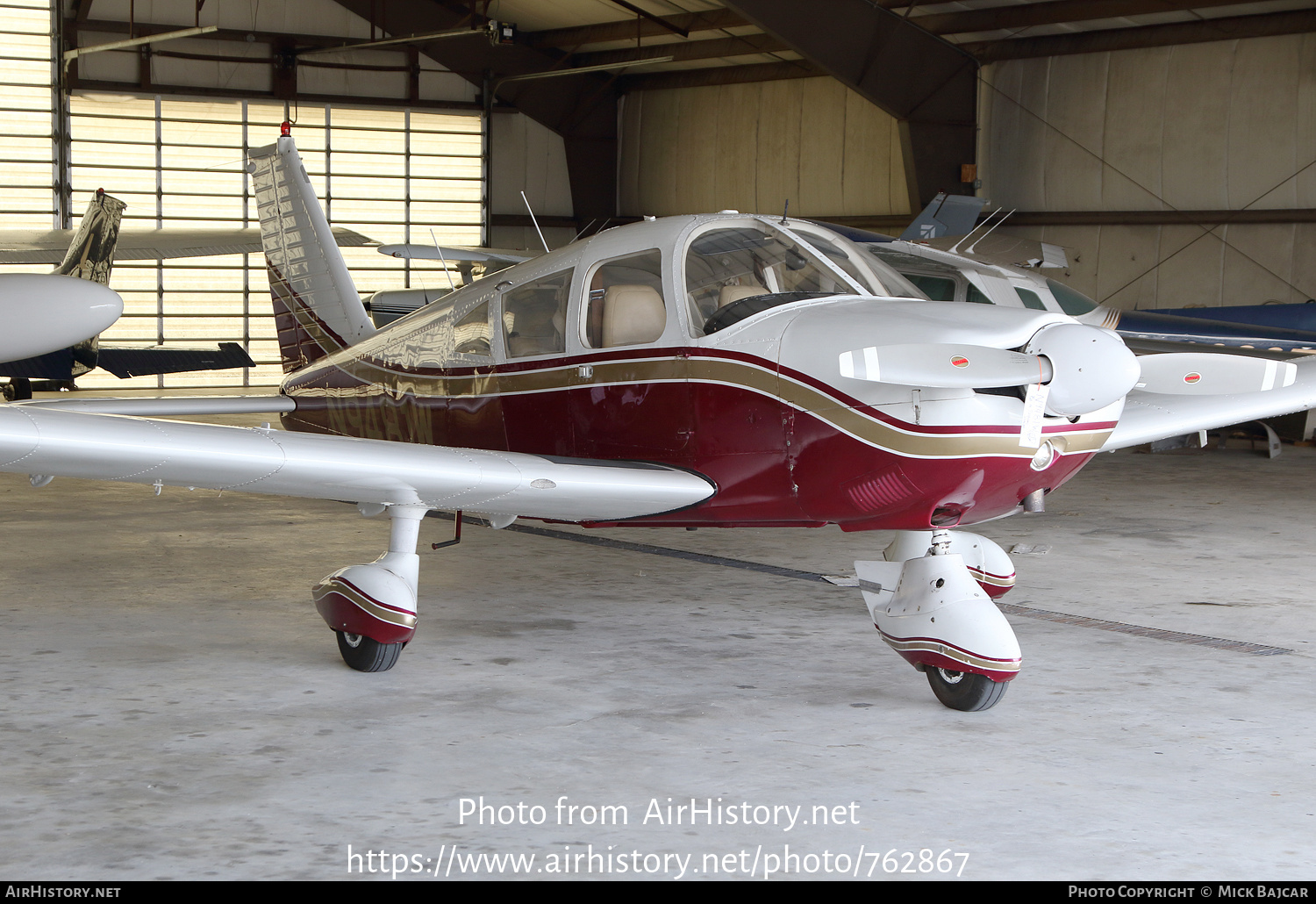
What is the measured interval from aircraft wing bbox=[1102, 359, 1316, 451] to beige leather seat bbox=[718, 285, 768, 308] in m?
1.73

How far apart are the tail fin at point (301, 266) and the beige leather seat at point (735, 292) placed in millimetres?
3122

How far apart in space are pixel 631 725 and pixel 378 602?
3.77 ft

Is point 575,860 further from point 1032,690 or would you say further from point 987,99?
point 987,99

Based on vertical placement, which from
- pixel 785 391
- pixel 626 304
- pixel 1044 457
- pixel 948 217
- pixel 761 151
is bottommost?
pixel 1044 457

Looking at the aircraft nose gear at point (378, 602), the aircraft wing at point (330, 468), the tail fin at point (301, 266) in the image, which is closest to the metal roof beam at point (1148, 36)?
the tail fin at point (301, 266)

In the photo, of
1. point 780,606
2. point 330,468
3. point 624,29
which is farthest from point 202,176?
point 330,468

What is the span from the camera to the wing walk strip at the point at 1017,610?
218 inches

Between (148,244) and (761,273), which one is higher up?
(761,273)

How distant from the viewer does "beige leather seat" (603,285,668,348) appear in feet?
16.7

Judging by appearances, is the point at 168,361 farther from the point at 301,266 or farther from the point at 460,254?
the point at 301,266

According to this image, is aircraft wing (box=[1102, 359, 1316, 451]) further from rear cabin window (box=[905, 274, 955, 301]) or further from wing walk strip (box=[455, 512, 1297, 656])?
rear cabin window (box=[905, 274, 955, 301])

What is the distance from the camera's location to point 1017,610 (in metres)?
6.24

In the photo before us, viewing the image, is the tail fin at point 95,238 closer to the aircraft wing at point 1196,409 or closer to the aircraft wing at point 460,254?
the aircraft wing at point 460,254
